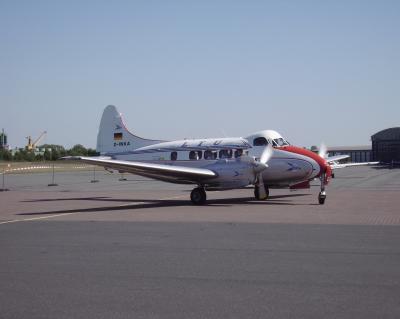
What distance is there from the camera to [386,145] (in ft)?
403

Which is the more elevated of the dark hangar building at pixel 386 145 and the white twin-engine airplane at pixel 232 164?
the dark hangar building at pixel 386 145

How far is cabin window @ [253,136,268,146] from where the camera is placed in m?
23.9

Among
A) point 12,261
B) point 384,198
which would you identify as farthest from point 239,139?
point 12,261

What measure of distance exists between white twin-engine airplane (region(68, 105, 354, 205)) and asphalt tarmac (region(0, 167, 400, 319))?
4642 millimetres

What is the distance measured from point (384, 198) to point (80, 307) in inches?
822

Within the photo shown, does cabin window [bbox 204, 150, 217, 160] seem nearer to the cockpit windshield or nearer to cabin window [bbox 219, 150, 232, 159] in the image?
cabin window [bbox 219, 150, 232, 159]

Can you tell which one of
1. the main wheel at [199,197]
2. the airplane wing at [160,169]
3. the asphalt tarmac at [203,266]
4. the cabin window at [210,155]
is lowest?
the asphalt tarmac at [203,266]

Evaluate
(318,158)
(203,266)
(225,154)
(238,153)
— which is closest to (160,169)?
(225,154)

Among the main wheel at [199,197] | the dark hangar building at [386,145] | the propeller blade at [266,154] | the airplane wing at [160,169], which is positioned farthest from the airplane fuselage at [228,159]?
the dark hangar building at [386,145]

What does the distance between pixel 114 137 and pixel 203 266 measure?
19933 mm

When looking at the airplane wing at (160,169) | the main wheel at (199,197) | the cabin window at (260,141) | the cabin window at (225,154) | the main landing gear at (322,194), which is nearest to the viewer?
the airplane wing at (160,169)

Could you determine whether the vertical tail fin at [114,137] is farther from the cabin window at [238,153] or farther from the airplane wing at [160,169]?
the cabin window at [238,153]

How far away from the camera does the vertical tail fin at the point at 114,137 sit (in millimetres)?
28000

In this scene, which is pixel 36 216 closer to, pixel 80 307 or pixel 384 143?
pixel 80 307
